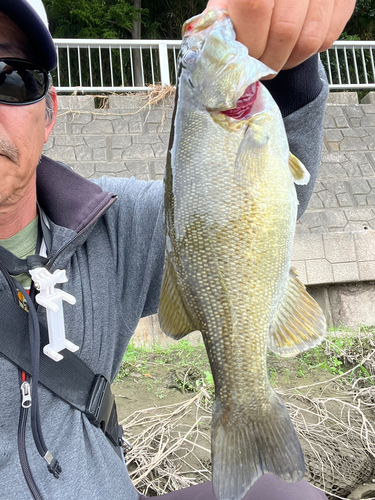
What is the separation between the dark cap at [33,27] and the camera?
147cm

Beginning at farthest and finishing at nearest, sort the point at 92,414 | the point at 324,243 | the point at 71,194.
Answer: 1. the point at 324,243
2. the point at 71,194
3. the point at 92,414

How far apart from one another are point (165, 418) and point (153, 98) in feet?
18.5

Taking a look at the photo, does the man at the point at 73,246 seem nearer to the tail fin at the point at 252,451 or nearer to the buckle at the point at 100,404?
the buckle at the point at 100,404

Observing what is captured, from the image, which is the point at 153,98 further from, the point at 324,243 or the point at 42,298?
the point at 42,298

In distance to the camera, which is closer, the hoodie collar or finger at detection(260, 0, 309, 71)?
finger at detection(260, 0, 309, 71)

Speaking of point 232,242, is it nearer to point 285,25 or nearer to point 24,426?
point 285,25

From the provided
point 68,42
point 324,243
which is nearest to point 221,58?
point 324,243

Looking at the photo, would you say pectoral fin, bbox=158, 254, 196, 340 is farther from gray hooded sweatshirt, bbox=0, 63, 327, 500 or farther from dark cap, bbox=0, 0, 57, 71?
dark cap, bbox=0, 0, 57, 71

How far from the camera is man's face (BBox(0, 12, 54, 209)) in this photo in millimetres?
1504

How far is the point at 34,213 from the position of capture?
6.00 feet

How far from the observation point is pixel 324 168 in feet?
22.7

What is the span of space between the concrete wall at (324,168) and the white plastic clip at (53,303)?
3786mm

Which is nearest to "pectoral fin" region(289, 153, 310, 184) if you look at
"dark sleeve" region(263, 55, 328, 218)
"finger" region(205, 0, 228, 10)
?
"dark sleeve" region(263, 55, 328, 218)

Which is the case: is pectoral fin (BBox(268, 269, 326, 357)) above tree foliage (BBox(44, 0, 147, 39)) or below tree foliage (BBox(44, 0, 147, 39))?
below
